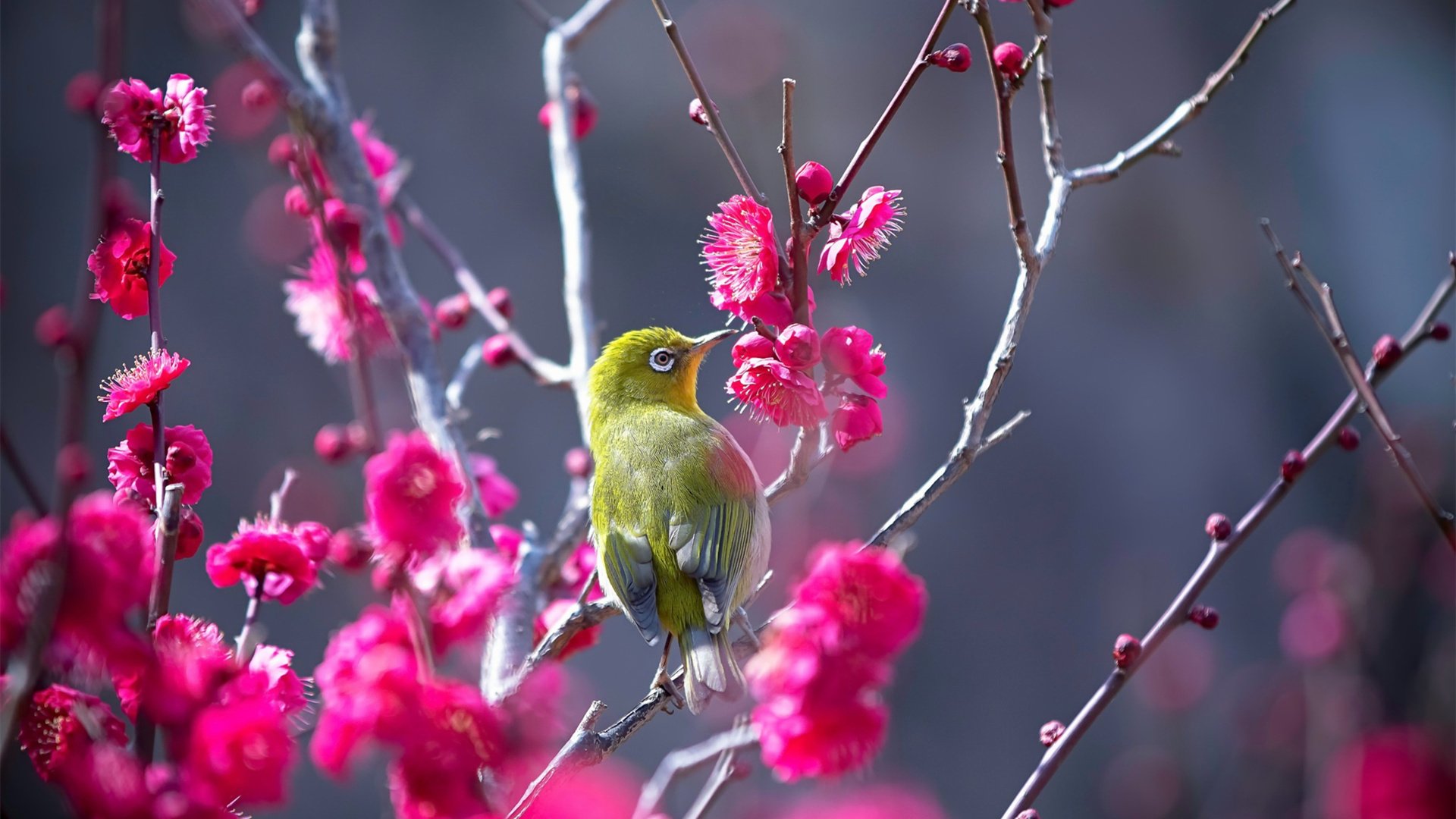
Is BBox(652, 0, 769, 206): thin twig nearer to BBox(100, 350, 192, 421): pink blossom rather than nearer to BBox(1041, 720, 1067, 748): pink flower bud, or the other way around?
BBox(100, 350, 192, 421): pink blossom

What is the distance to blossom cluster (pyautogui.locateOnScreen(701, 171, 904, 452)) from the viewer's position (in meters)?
1.35

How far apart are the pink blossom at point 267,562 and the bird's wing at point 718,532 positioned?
0.77m

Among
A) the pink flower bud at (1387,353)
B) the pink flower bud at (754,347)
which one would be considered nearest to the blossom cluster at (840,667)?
the pink flower bud at (754,347)

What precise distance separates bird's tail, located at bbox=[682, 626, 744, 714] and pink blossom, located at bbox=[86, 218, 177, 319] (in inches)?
34.5

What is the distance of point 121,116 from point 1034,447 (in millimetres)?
3293

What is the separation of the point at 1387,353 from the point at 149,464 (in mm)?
1516

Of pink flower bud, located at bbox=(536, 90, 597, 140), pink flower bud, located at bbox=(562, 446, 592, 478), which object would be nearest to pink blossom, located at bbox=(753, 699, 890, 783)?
pink flower bud, located at bbox=(562, 446, 592, 478)

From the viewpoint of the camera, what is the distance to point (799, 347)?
131cm

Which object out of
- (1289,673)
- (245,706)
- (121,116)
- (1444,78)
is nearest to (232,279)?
(121,116)

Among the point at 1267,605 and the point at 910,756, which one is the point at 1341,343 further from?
the point at 1267,605

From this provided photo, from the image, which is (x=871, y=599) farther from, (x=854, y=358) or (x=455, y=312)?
(x=455, y=312)

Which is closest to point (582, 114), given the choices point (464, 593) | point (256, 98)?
point (256, 98)

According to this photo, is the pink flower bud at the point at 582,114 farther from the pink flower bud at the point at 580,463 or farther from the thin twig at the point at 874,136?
the thin twig at the point at 874,136

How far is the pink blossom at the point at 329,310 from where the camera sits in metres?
1.82
